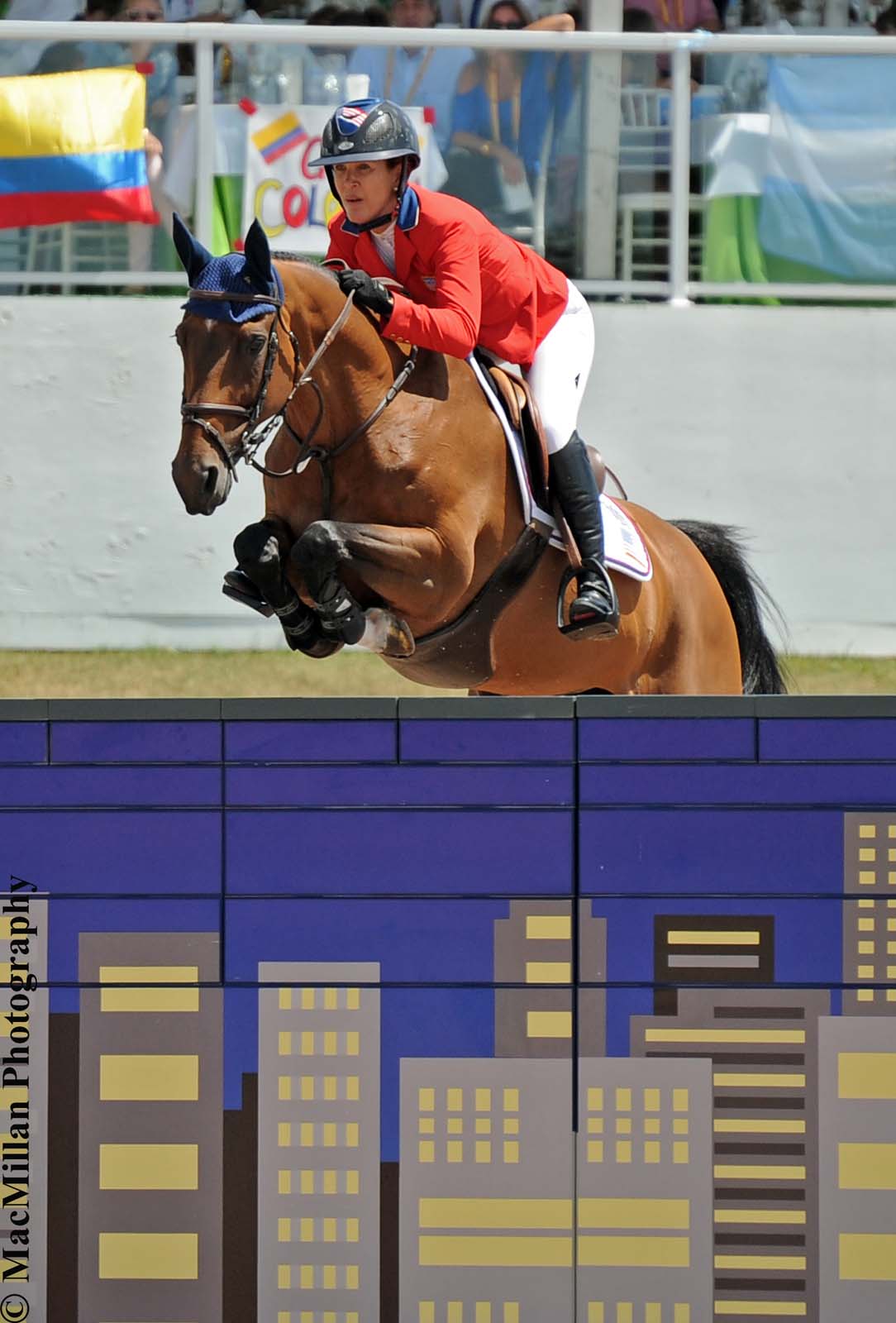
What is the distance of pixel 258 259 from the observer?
3723 millimetres

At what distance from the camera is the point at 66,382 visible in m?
7.18

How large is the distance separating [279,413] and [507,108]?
3.70m

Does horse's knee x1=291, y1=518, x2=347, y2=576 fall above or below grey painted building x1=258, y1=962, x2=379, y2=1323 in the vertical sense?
above

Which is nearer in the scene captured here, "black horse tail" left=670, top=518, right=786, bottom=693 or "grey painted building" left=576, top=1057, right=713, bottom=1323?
"grey painted building" left=576, top=1057, right=713, bottom=1323

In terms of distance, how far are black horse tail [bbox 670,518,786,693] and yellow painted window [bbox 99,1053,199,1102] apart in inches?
121

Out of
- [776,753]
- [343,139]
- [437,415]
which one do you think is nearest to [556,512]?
[437,415]

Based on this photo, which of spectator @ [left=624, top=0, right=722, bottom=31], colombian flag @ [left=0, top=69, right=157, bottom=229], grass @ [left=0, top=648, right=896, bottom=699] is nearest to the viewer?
grass @ [left=0, top=648, right=896, bottom=699]

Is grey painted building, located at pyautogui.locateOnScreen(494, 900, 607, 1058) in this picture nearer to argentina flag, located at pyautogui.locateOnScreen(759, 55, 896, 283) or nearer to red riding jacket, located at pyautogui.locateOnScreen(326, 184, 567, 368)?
red riding jacket, located at pyautogui.locateOnScreen(326, 184, 567, 368)

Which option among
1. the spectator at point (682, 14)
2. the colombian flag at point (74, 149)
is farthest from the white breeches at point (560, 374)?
the spectator at point (682, 14)

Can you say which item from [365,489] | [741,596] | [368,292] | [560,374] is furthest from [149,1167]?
[741,596]

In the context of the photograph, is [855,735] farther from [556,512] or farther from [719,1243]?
[556,512]

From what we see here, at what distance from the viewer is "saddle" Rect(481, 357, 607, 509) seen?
4297 millimetres

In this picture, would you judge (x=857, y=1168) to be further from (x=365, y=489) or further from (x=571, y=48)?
(x=571, y=48)

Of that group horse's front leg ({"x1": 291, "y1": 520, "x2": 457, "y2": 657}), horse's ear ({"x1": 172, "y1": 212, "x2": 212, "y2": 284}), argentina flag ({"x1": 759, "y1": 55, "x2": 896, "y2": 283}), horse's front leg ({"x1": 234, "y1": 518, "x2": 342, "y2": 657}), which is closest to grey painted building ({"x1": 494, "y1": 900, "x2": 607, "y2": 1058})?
horse's front leg ({"x1": 291, "y1": 520, "x2": 457, "y2": 657})
